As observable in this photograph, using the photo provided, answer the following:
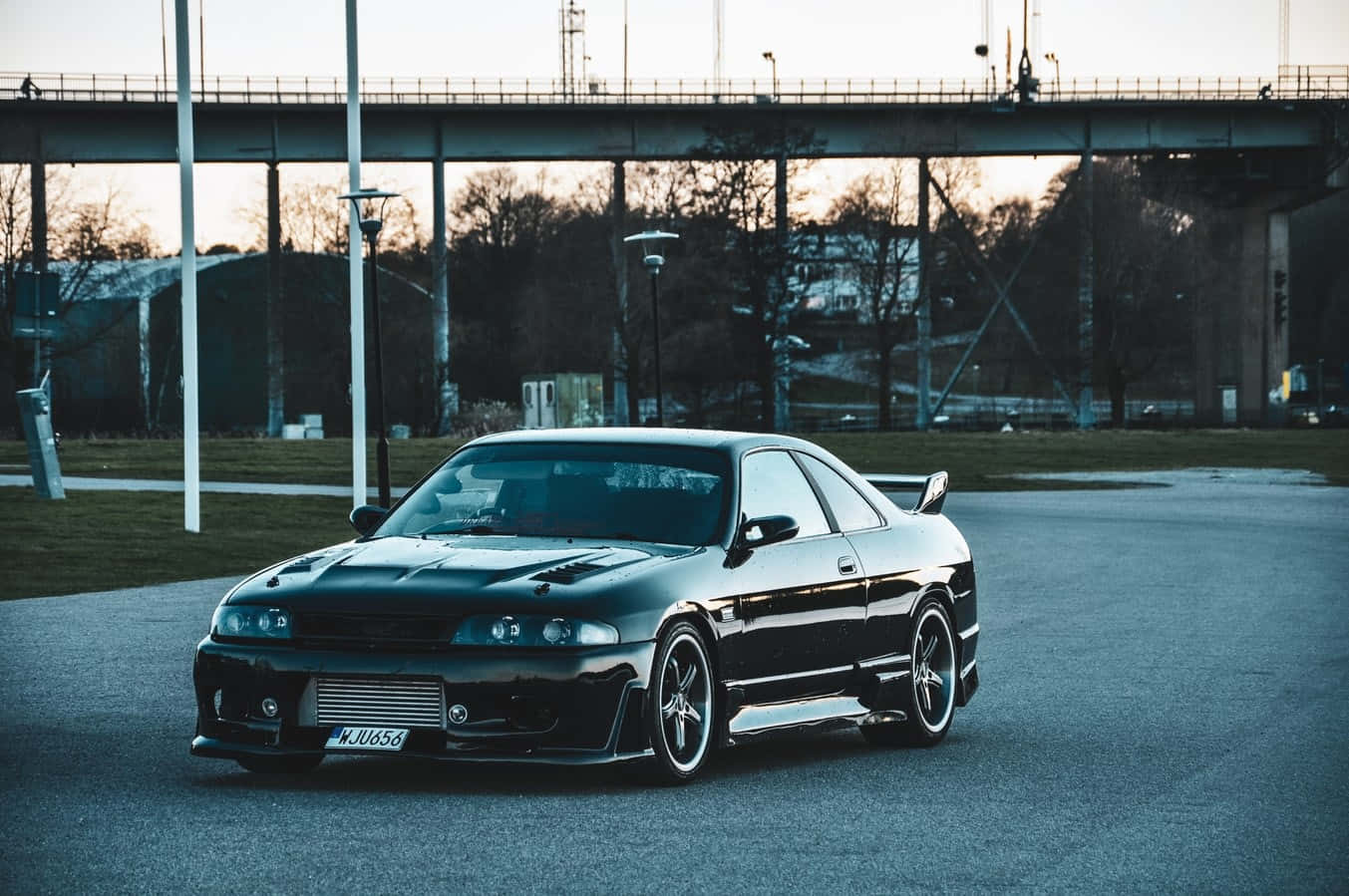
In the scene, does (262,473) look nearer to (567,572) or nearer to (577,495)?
(577,495)

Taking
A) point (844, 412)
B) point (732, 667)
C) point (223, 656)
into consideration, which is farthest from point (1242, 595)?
point (844, 412)

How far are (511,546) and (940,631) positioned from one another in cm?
261

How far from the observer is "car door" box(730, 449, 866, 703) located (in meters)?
8.98

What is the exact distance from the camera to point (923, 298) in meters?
88.2

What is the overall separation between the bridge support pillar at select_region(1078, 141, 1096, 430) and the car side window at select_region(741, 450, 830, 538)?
7603cm

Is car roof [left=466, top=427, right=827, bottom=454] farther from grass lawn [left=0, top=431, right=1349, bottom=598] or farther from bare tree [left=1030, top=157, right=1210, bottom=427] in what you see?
bare tree [left=1030, top=157, right=1210, bottom=427]

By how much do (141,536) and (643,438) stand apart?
58.0 feet

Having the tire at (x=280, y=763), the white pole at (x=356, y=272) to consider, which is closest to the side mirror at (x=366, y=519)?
the tire at (x=280, y=763)

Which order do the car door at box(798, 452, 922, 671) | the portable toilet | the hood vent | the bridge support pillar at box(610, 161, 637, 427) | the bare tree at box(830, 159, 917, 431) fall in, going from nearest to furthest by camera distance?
the hood vent < the car door at box(798, 452, 922, 671) < the portable toilet < the bridge support pillar at box(610, 161, 637, 427) < the bare tree at box(830, 159, 917, 431)

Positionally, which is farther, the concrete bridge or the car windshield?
the concrete bridge

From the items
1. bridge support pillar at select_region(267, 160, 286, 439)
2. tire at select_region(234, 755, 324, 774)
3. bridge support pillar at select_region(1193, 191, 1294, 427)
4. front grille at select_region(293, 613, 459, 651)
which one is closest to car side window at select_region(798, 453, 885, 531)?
front grille at select_region(293, 613, 459, 651)

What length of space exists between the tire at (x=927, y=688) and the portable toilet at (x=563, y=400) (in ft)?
169

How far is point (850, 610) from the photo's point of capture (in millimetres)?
9664

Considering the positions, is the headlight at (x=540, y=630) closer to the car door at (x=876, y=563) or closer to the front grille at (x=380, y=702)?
the front grille at (x=380, y=702)
